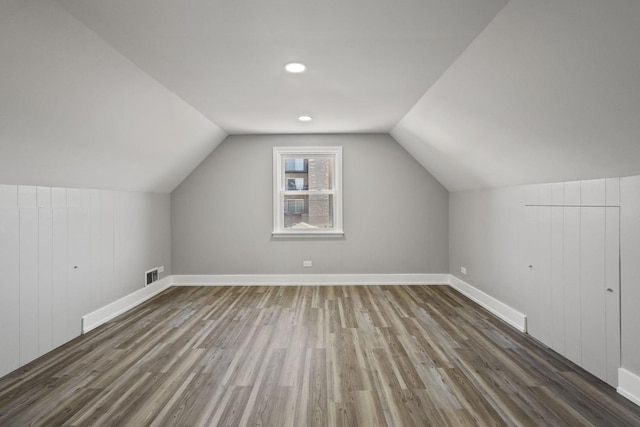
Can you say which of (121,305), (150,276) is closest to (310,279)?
(150,276)

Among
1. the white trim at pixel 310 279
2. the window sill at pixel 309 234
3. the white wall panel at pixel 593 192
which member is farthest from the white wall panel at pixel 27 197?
the white wall panel at pixel 593 192

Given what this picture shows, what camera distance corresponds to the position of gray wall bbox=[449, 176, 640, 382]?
89.9 inches

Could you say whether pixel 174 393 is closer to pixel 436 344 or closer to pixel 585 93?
pixel 436 344

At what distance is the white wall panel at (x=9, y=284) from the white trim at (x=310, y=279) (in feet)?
9.26

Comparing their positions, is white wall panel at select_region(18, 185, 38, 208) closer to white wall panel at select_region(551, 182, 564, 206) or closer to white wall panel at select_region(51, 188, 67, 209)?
white wall panel at select_region(51, 188, 67, 209)

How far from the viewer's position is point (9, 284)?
2.67m

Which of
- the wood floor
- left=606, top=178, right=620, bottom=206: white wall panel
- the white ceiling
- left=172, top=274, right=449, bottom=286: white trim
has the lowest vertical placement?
the wood floor

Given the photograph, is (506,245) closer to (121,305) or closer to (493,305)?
(493,305)

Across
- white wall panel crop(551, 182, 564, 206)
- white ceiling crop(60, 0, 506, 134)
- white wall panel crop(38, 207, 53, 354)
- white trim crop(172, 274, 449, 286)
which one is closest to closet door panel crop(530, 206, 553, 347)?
white wall panel crop(551, 182, 564, 206)

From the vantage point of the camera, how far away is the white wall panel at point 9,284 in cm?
260

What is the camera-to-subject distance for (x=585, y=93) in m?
1.95

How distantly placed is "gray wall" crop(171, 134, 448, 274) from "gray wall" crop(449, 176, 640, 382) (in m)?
0.52

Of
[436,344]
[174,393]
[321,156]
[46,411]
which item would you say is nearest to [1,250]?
[46,411]

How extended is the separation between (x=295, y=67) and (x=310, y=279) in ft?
11.5
